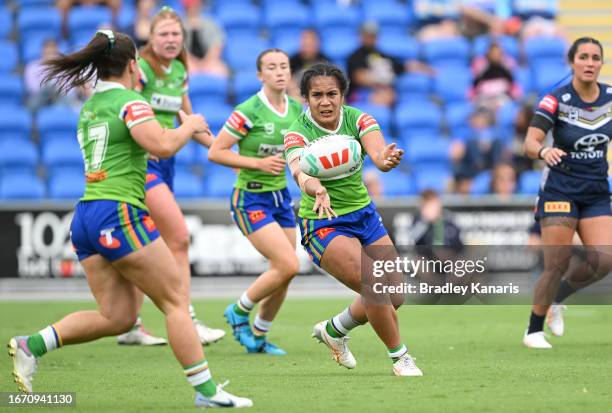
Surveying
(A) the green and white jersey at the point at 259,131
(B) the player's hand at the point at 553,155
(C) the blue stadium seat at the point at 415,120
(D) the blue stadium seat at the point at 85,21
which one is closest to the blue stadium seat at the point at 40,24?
(D) the blue stadium seat at the point at 85,21

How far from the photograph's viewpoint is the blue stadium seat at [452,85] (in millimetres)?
19547

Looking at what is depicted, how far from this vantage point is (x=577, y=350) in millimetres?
9555

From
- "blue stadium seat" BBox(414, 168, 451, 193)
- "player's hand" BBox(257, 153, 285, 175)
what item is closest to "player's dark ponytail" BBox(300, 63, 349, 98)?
"player's hand" BBox(257, 153, 285, 175)

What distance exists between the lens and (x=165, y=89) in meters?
10.3

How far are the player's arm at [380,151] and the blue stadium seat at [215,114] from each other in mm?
10163

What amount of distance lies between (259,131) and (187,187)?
289 inches

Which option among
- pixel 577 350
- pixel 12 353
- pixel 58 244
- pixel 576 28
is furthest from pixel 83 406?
pixel 576 28

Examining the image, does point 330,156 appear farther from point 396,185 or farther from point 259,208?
point 396,185

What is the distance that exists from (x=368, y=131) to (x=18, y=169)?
36.1ft

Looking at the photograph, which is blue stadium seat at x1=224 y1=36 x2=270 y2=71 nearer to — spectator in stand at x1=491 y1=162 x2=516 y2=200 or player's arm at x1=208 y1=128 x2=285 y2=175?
spectator in stand at x1=491 y1=162 x2=516 y2=200

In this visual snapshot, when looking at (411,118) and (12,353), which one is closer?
(12,353)

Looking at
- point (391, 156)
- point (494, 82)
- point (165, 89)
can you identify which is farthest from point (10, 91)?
point (391, 156)

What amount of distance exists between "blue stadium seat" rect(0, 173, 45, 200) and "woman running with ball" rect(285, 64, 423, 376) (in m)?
9.77

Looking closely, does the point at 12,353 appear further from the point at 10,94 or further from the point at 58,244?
the point at 10,94
